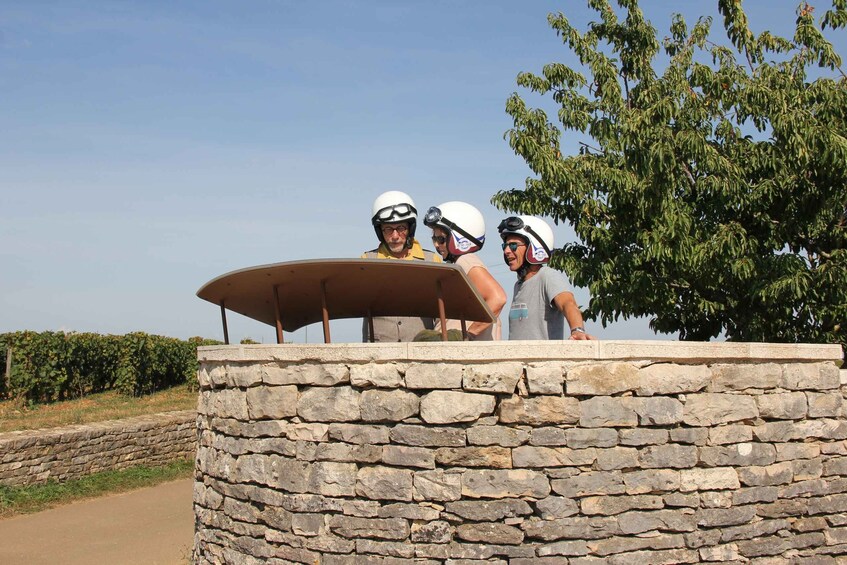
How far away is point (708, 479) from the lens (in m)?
5.25

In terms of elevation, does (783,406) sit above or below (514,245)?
below

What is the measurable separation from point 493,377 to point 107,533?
7.29 meters

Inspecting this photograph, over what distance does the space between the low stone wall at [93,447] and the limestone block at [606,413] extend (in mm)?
9696

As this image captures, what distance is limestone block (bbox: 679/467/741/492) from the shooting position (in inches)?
205

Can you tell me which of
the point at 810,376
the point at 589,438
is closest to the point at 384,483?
the point at 589,438

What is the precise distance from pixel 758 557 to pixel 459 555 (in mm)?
1876

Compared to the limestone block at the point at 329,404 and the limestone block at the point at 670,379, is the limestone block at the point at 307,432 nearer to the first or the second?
the limestone block at the point at 329,404

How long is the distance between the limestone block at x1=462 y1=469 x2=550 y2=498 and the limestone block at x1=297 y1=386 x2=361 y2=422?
0.80 meters

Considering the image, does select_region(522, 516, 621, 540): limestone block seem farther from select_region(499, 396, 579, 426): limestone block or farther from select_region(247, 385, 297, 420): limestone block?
select_region(247, 385, 297, 420): limestone block

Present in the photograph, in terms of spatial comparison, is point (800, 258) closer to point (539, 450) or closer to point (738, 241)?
point (738, 241)

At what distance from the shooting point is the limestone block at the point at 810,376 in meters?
5.63

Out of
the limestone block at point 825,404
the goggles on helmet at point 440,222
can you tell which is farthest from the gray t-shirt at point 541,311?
the limestone block at point 825,404

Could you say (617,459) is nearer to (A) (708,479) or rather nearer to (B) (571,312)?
(A) (708,479)

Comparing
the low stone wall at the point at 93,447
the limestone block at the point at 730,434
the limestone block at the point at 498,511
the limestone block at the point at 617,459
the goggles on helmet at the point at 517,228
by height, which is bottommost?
the low stone wall at the point at 93,447
